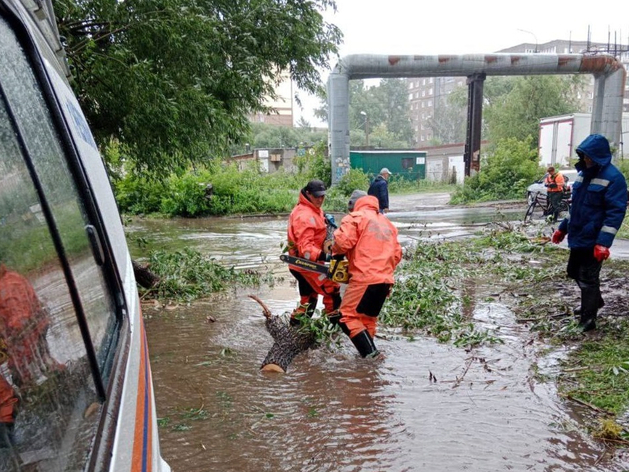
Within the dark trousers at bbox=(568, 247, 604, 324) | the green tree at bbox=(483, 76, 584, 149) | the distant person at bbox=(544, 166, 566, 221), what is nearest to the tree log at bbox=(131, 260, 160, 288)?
the dark trousers at bbox=(568, 247, 604, 324)

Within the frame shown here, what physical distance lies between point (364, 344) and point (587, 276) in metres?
2.31

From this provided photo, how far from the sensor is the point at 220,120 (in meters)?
7.75

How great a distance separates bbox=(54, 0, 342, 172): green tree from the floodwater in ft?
8.97

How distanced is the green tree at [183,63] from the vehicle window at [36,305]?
5335 millimetres

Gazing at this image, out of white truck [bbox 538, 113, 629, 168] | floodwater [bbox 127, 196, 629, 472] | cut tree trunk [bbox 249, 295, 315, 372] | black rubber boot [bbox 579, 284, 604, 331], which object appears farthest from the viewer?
white truck [bbox 538, 113, 629, 168]

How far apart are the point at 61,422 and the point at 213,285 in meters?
7.64

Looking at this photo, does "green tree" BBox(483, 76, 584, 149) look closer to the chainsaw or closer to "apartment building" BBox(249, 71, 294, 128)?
"apartment building" BBox(249, 71, 294, 128)

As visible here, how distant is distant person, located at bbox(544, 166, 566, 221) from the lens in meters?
14.4

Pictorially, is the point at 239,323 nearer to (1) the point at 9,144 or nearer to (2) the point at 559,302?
(2) the point at 559,302

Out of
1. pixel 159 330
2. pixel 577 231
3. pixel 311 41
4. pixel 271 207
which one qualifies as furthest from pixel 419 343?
pixel 271 207

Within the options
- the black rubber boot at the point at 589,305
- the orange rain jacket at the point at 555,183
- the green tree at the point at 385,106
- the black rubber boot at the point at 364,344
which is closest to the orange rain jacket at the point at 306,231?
the black rubber boot at the point at 364,344

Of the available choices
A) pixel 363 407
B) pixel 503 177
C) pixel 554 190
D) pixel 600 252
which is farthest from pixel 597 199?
pixel 503 177

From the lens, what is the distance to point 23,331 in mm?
1085

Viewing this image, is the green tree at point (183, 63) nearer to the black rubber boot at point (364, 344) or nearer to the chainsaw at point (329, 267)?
the chainsaw at point (329, 267)
